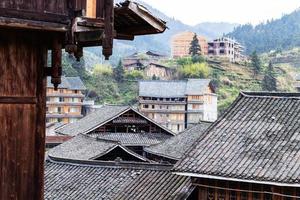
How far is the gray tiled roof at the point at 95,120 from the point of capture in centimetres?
4256

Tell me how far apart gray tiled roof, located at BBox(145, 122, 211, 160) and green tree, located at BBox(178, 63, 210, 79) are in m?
67.1

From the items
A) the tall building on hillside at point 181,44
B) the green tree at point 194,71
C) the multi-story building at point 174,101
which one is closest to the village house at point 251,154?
the multi-story building at point 174,101

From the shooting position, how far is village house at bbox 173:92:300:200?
15.0 meters

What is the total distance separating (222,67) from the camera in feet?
391

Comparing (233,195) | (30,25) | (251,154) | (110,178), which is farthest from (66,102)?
(30,25)

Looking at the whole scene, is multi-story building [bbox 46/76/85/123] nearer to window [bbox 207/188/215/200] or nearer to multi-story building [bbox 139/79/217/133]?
multi-story building [bbox 139/79/217/133]

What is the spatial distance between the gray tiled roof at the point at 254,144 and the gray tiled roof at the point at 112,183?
160cm

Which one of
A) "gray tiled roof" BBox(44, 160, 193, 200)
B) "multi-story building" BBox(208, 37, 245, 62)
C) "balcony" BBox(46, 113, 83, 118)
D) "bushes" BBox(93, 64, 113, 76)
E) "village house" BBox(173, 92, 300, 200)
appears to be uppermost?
"multi-story building" BBox(208, 37, 245, 62)

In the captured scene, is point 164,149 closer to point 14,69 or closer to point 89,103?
point 14,69

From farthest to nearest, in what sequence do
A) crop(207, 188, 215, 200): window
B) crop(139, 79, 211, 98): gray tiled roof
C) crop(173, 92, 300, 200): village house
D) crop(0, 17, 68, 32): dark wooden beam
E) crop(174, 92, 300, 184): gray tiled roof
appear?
crop(139, 79, 211, 98): gray tiled roof < crop(207, 188, 215, 200): window < crop(174, 92, 300, 184): gray tiled roof < crop(173, 92, 300, 200): village house < crop(0, 17, 68, 32): dark wooden beam

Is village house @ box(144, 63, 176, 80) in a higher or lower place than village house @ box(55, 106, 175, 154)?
higher

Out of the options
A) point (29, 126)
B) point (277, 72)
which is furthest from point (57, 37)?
point (277, 72)

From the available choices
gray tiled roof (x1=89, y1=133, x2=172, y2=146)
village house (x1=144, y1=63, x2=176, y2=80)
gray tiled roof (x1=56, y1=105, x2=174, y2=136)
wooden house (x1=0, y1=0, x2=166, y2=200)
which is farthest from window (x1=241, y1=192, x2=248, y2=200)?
village house (x1=144, y1=63, x2=176, y2=80)

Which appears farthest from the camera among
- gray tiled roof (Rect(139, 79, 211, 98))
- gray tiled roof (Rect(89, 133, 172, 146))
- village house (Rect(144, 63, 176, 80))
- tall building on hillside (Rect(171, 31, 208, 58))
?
tall building on hillside (Rect(171, 31, 208, 58))
